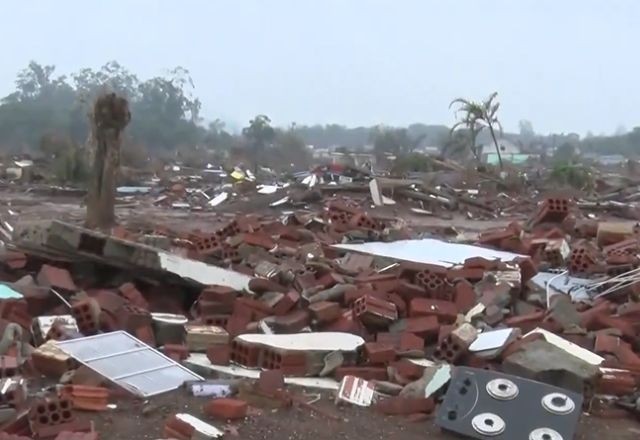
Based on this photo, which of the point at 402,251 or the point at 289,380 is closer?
the point at 289,380

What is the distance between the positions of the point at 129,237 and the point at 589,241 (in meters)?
4.98

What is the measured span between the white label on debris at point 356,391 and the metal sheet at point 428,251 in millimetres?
2945

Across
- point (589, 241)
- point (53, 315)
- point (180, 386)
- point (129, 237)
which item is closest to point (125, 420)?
point (180, 386)

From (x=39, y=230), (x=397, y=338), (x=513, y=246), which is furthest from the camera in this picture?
(x=513, y=246)

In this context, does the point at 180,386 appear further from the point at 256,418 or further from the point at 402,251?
the point at 402,251

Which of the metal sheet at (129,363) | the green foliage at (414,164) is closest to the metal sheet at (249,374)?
the metal sheet at (129,363)

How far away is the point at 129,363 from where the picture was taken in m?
5.13

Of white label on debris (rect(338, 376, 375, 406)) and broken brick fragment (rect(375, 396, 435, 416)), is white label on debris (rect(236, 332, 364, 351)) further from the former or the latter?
broken brick fragment (rect(375, 396, 435, 416))

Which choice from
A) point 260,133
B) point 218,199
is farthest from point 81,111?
point 218,199

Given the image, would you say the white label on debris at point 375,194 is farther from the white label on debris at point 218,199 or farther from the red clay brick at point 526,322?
the red clay brick at point 526,322

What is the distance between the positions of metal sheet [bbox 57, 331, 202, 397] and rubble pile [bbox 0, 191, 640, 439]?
0.04 feet

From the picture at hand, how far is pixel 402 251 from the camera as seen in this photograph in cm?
855

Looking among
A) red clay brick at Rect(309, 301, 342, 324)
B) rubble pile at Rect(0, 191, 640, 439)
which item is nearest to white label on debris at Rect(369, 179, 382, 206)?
rubble pile at Rect(0, 191, 640, 439)

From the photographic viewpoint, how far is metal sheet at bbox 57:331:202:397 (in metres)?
4.91
